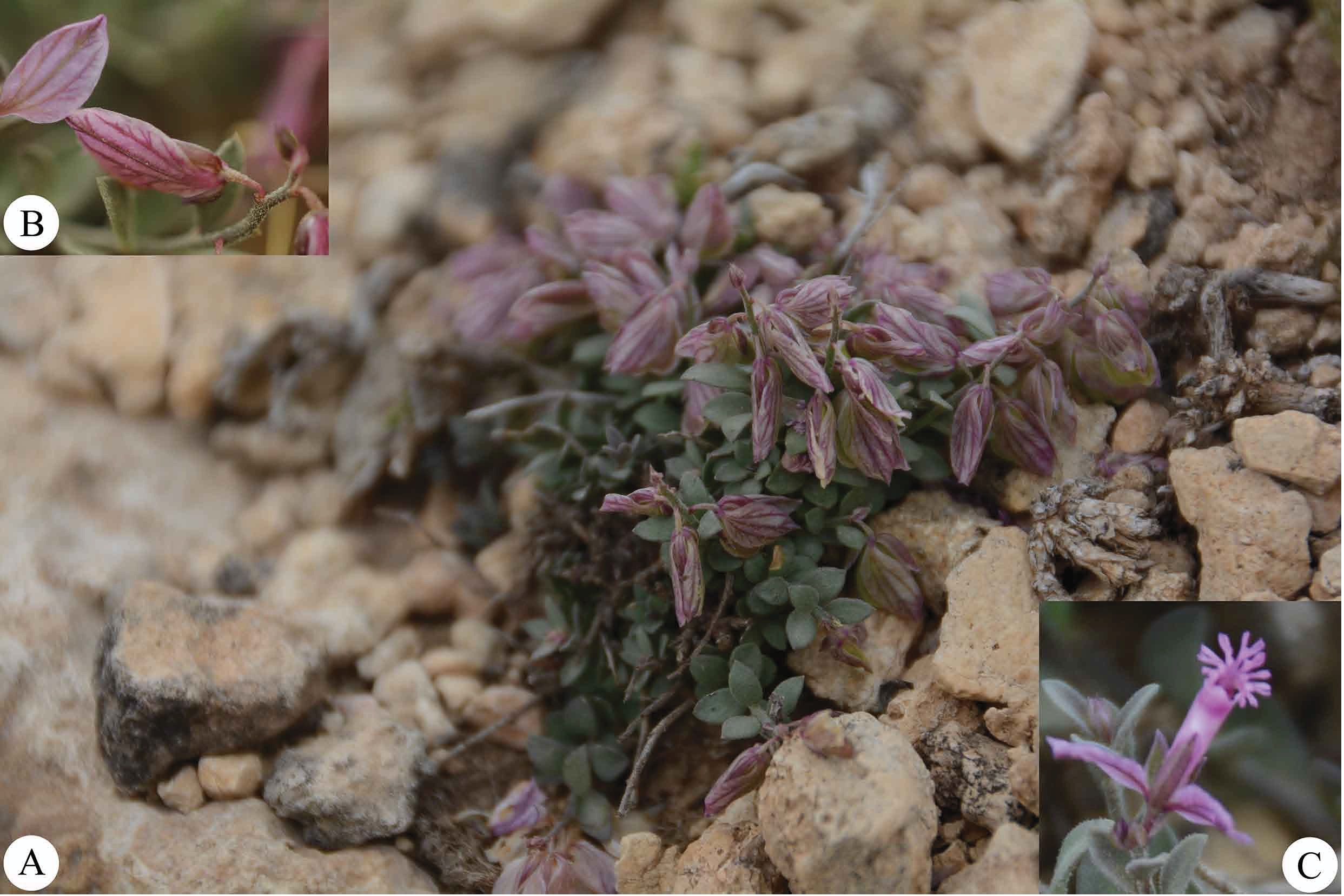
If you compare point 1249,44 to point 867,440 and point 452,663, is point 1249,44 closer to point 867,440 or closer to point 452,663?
point 867,440

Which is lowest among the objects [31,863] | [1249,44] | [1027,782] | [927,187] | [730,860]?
[31,863]

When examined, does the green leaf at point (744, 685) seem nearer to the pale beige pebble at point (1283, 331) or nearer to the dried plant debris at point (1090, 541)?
the dried plant debris at point (1090, 541)

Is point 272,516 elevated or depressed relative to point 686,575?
depressed

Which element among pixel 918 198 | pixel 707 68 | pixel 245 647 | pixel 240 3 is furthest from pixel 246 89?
pixel 918 198

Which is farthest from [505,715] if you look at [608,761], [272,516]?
[272,516]

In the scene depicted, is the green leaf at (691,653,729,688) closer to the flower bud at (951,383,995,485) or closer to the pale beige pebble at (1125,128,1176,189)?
the flower bud at (951,383,995,485)

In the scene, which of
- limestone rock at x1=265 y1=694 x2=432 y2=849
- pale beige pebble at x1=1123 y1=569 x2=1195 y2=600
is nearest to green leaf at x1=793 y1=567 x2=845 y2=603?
pale beige pebble at x1=1123 y1=569 x2=1195 y2=600
